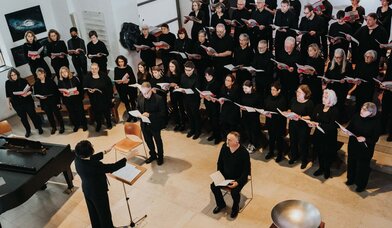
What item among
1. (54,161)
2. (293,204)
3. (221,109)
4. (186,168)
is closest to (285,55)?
(221,109)

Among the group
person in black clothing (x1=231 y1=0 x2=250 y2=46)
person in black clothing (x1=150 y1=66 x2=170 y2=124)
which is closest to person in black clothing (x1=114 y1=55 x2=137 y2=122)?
person in black clothing (x1=150 y1=66 x2=170 y2=124)

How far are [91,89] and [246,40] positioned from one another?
3.19m

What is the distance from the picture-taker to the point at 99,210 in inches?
214

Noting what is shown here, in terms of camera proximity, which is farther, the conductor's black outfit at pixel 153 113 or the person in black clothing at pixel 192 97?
the person in black clothing at pixel 192 97

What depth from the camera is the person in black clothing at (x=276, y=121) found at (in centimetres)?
656

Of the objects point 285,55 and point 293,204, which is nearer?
Result: point 293,204

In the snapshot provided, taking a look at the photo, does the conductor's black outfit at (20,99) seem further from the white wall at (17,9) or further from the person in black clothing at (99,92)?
the white wall at (17,9)

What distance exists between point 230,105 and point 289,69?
48.1 inches

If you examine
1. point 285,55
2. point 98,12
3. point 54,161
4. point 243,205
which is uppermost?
point 98,12

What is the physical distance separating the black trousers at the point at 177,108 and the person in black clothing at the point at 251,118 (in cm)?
134

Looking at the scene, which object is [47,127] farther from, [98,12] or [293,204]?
[293,204]

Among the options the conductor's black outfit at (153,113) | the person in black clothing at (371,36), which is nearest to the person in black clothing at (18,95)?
the conductor's black outfit at (153,113)

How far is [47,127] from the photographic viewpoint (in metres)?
9.22

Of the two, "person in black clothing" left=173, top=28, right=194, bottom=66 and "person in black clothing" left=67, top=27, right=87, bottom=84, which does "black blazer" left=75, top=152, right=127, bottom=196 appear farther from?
"person in black clothing" left=67, top=27, right=87, bottom=84
